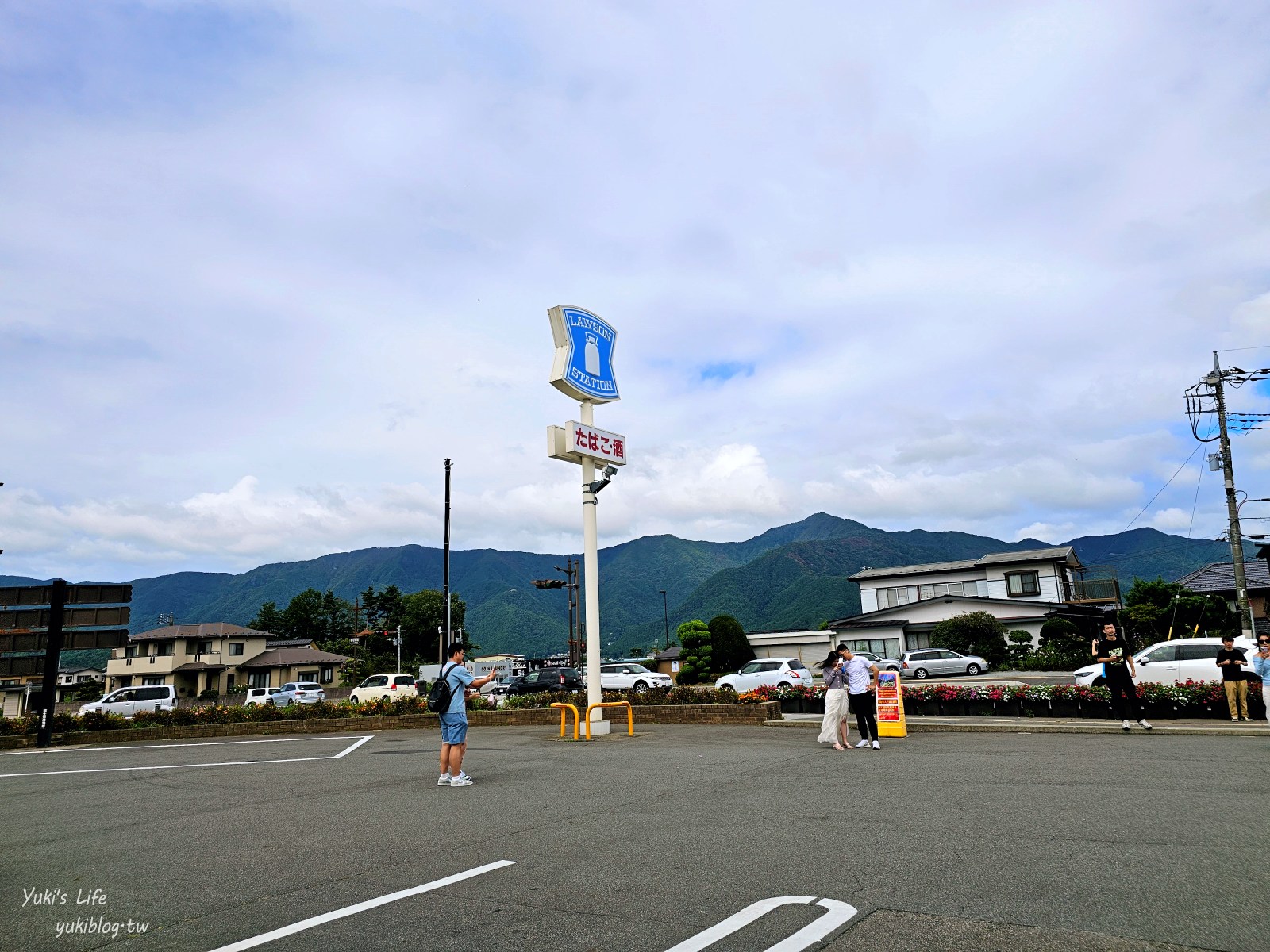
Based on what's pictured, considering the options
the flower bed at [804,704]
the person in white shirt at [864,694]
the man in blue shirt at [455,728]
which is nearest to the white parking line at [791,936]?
the man in blue shirt at [455,728]

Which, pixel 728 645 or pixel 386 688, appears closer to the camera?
pixel 386 688

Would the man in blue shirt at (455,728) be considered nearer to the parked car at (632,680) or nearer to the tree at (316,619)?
the parked car at (632,680)

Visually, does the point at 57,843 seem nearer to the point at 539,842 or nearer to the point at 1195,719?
the point at 539,842

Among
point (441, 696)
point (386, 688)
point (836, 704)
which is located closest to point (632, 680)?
point (386, 688)

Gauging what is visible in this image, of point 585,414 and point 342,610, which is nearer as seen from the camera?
point 585,414

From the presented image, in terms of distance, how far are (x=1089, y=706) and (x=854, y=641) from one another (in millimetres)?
38745

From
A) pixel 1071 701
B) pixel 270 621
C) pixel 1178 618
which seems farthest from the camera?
pixel 270 621

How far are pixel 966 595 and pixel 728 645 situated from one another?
16.3 meters

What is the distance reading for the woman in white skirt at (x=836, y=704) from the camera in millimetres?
12883

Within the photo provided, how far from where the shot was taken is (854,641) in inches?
2083

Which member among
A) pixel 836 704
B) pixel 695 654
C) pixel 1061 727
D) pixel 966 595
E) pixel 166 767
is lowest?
pixel 166 767

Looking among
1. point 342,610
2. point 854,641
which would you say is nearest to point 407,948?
point 854,641

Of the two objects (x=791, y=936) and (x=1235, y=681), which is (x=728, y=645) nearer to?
(x=1235, y=681)

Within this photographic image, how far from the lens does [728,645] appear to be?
49906 millimetres
